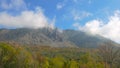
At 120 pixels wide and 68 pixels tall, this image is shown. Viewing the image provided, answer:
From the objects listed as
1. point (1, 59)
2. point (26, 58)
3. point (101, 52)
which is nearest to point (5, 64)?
point (1, 59)

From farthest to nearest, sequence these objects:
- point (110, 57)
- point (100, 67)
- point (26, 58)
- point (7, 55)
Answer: point (100, 67) < point (7, 55) < point (26, 58) < point (110, 57)

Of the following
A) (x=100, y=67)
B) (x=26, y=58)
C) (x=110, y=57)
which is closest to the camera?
(x=110, y=57)

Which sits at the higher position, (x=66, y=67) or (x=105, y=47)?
(x=105, y=47)

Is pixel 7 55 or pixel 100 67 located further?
pixel 100 67

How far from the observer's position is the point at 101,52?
3538 inches

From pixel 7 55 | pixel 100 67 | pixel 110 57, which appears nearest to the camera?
pixel 110 57

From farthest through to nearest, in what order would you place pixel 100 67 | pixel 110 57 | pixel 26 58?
pixel 100 67, pixel 26 58, pixel 110 57

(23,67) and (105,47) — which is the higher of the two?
(105,47)

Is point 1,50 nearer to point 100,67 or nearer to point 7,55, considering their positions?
point 7,55

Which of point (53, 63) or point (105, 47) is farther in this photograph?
point (53, 63)

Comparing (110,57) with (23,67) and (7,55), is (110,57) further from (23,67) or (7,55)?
(7,55)

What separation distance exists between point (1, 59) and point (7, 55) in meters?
2.85

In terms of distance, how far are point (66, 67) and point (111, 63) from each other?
22601mm

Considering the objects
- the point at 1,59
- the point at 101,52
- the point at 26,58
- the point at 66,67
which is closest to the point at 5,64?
the point at 1,59
